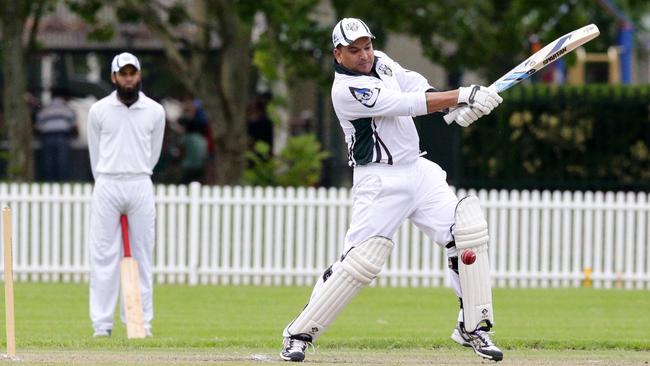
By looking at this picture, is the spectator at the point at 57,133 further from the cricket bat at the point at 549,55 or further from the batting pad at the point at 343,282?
the cricket bat at the point at 549,55

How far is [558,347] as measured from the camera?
10.4 metres

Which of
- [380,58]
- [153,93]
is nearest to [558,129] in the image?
[153,93]

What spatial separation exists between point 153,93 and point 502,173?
8867 millimetres

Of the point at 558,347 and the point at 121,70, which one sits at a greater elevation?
the point at 121,70

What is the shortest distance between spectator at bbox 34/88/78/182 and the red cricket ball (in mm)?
14936

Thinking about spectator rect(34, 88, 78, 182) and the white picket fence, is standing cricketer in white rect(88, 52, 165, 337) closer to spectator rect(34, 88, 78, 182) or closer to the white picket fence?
the white picket fence

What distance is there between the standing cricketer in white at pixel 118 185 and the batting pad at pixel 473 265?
304cm

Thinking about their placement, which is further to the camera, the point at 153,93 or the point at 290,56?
the point at 153,93

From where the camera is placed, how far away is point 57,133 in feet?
75.5

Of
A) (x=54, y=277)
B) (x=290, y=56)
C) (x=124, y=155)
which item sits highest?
(x=290, y=56)

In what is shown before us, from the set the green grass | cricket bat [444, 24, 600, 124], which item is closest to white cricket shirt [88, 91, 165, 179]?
the green grass

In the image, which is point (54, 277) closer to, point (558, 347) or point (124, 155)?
point (124, 155)

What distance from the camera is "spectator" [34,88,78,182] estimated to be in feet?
75.2

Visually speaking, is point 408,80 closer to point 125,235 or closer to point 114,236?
point 125,235
